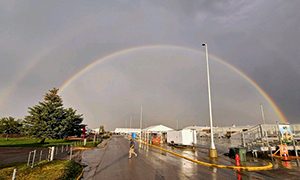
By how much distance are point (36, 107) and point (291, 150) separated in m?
45.1

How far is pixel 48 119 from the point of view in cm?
4366

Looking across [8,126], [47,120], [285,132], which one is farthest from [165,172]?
[8,126]

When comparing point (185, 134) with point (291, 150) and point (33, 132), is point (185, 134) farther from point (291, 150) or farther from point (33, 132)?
point (33, 132)

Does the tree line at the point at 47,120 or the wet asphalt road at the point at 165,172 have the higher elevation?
the tree line at the point at 47,120

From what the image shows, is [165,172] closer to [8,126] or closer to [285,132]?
[285,132]

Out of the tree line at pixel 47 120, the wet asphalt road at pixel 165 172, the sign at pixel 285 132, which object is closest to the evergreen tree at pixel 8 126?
the tree line at pixel 47 120

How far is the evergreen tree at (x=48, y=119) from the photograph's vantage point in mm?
41844

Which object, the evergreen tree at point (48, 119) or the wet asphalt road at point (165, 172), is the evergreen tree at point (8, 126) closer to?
the evergreen tree at point (48, 119)

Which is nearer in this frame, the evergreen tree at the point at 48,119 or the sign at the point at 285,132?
the sign at the point at 285,132

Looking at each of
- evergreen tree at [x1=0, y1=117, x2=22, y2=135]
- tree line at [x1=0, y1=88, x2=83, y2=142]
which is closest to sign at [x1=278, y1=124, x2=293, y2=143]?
tree line at [x1=0, y1=88, x2=83, y2=142]

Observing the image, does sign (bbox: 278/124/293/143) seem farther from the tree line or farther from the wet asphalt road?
the tree line

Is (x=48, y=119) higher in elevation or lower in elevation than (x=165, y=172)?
higher

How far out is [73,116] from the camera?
2189 inches

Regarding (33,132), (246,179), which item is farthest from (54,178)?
(33,132)
